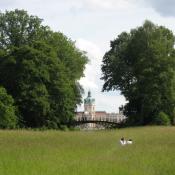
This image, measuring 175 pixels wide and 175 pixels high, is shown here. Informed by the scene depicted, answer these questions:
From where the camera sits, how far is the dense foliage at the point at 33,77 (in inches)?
3054

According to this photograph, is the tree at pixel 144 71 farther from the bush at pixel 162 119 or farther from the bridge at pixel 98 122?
the bridge at pixel 98 122

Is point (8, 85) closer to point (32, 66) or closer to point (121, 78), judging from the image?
point (32, 66)

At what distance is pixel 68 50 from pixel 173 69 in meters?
15.3

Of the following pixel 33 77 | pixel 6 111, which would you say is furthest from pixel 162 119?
pixel 6 111

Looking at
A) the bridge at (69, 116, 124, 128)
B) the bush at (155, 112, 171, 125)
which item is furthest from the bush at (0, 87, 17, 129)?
the bush at (155, 112, 171, 125)

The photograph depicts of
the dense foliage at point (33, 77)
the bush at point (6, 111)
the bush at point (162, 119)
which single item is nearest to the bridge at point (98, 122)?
the dense foliage at point (33, 77)

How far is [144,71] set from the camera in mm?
87812

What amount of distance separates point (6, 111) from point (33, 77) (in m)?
6.10

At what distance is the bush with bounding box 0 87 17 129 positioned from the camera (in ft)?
244

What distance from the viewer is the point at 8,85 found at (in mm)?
81188

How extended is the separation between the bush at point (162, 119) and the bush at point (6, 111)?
810 inches

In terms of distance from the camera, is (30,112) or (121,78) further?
(121,78)

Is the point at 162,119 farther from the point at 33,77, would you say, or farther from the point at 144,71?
the point at 33,77

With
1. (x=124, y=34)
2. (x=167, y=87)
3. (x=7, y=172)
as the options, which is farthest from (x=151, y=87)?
(x=7, y=172)
